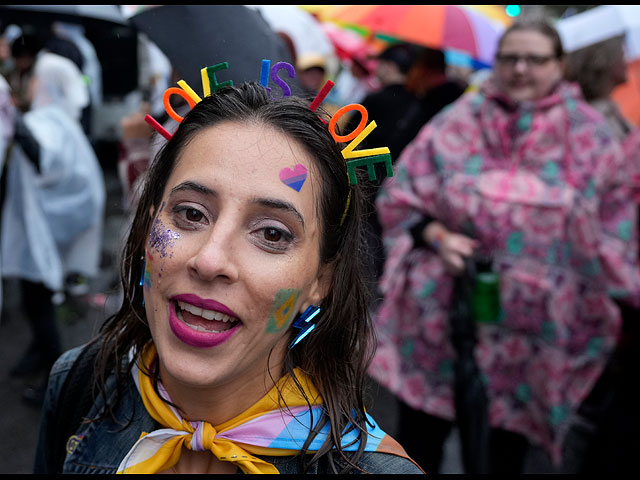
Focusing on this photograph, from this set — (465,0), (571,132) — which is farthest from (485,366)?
(465,0)

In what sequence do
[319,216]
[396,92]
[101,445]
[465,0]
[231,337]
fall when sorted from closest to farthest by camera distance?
[231,337] → [319,216] → [101,445] → [396,92] → [465,0]

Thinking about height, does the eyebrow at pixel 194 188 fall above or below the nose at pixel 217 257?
above

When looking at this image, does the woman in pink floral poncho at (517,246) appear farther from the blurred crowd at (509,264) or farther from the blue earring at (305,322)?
the blue earring at (305,322)

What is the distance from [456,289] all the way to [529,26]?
4.24 feet

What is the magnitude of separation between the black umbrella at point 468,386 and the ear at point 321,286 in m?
1.33

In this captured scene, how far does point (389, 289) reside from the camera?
3.05 meters

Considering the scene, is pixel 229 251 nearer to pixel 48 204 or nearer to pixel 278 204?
pixel 278 204

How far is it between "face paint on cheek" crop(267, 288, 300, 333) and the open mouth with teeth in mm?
87

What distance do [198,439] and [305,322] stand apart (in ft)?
1.18

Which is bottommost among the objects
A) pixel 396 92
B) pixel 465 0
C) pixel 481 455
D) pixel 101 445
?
pixel 481 455

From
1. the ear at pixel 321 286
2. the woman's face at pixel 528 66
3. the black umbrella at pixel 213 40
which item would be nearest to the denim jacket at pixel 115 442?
the ear at pixel 321 286

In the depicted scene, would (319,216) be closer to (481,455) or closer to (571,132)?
(481,455)

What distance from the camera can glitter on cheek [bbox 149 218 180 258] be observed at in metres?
1.36

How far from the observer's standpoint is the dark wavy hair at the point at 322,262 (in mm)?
1445
